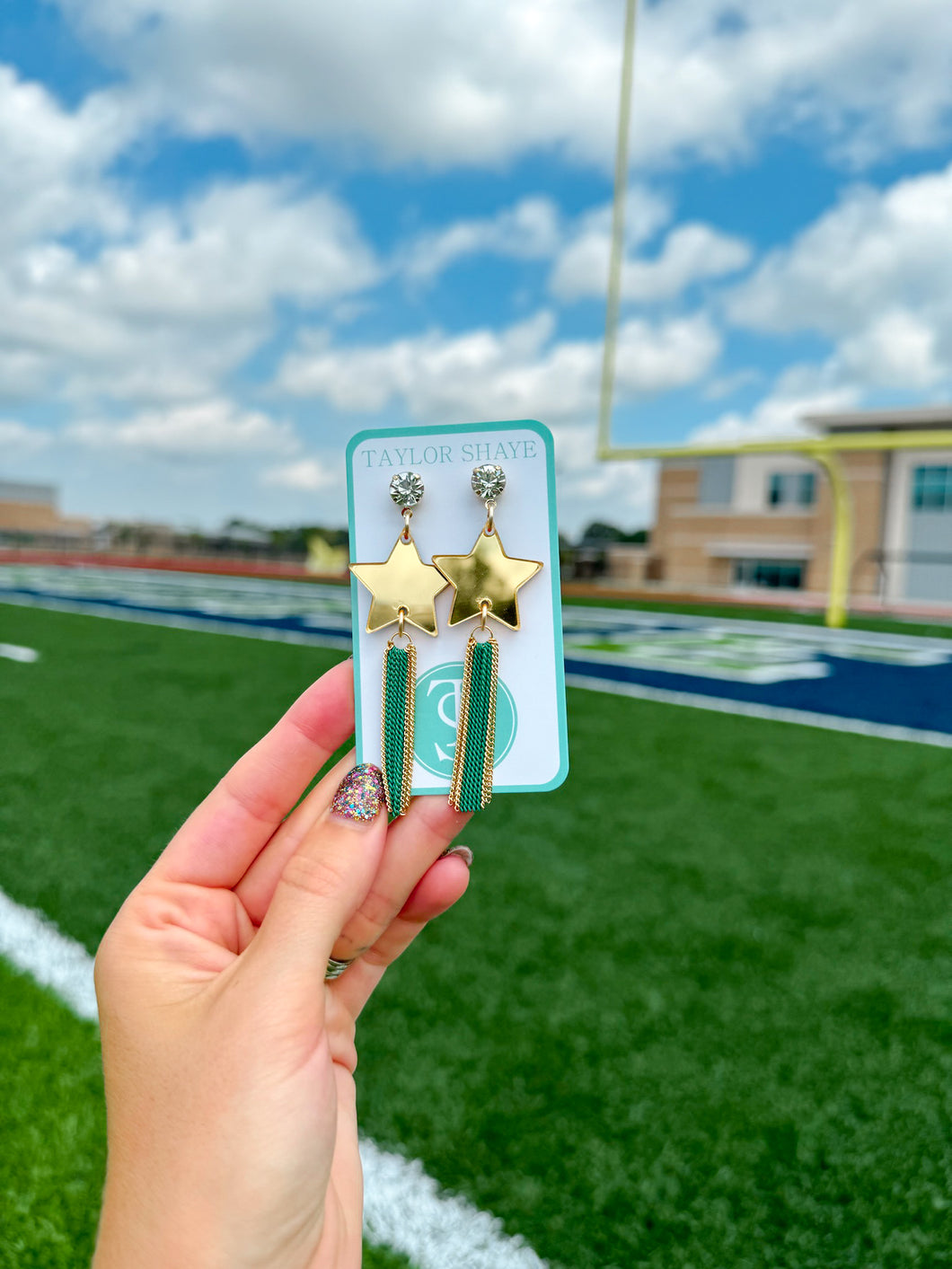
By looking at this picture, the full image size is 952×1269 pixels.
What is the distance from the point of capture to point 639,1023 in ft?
5.99

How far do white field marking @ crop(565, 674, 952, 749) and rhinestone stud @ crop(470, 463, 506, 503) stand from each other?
3.69m

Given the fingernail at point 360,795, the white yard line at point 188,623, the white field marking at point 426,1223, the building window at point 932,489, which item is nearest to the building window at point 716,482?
the building window at point 932,489

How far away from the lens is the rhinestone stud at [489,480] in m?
0.94

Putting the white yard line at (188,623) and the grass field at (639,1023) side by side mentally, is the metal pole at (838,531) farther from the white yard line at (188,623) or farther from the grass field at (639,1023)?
the grass field at (639,1023)

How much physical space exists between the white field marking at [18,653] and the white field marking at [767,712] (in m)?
3.90

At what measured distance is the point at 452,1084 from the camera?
5.32ft

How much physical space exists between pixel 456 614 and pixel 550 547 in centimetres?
13

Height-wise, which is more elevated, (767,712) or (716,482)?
(716,482)

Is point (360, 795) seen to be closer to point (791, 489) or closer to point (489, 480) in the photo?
point (489, 480)

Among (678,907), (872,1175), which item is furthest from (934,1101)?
(678,907)

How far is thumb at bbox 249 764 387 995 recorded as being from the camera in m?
0.80

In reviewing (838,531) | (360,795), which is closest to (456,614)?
(360,795)

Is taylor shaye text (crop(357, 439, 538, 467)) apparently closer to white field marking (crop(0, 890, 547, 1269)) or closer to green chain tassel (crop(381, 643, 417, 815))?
green chain tassel (crop(381, 643, 417, 815))

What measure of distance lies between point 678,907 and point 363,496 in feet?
5.91
